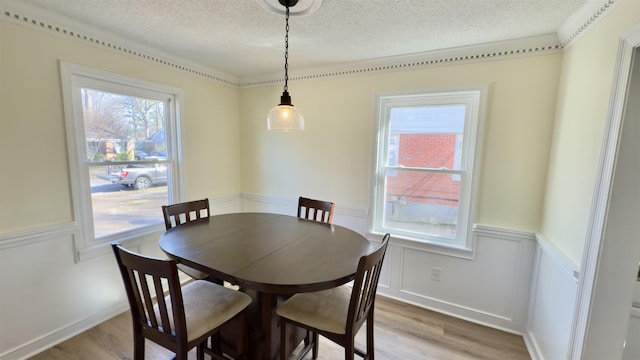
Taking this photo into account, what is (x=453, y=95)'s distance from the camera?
2.36 metres

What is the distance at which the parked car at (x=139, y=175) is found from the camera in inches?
91.0

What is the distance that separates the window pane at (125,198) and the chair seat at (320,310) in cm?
181

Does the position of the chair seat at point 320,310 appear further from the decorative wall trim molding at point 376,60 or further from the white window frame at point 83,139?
the decorative wall trim molding at point 376,60

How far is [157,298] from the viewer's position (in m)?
1.22

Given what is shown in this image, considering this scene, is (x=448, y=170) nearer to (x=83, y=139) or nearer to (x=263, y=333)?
(x=263, y=333)

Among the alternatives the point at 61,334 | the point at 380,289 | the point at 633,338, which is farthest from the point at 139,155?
the point at 633,338

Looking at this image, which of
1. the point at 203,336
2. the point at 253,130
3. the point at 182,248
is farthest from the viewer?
the point at 253,130

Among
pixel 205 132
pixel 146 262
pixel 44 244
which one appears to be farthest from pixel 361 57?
pixel 44 244

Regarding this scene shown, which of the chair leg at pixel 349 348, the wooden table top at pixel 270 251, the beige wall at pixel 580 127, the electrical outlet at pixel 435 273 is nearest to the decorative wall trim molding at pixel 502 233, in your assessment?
the beige wall at pixel 580 127

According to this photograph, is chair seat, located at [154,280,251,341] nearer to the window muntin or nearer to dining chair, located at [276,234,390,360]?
dining chair, located at [276,234,390,360]

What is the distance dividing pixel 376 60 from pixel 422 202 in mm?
1448

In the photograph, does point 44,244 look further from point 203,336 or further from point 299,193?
point 299,193

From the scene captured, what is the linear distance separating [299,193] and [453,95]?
187 centimetres

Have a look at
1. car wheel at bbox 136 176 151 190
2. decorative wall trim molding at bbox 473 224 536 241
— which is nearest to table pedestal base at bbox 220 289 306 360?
car wheel at bbox 136 176 151 190
